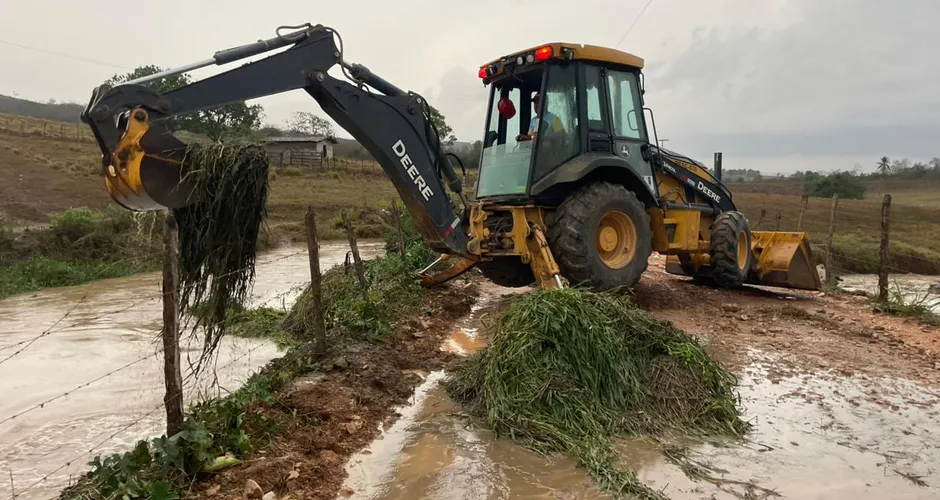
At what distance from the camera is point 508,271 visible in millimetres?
8219

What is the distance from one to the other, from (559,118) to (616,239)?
1554 mm

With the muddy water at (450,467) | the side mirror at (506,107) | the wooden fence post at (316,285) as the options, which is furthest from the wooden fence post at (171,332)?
the side mirror at (506,107)

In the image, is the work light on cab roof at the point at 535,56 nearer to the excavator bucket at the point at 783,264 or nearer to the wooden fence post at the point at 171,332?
the excavator bucket at the point at 783,264

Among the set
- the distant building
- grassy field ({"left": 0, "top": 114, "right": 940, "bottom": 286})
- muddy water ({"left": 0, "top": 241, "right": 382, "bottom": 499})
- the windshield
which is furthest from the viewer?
the distant building

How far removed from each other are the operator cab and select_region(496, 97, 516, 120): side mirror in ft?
0.04

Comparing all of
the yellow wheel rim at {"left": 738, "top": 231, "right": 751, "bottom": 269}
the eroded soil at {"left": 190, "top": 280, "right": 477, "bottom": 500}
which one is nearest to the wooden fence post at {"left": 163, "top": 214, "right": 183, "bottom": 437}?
the eroded soil at {"left": 190, "top": 280, "right": 477, "bottom": 500}

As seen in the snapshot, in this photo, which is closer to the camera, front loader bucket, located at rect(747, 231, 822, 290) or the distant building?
front loader bucket, located at rect(747, 231, 822, 290)

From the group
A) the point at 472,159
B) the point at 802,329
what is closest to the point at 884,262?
the point at 802,329

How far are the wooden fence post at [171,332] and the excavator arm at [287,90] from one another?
2.14 feet

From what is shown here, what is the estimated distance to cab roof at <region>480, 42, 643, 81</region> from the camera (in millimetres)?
6949

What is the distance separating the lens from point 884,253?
8727 millimetres

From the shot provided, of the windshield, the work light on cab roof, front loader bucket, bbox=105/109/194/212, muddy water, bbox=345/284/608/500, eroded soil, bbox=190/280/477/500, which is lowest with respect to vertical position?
muddy water, bbox=345/284/608/500

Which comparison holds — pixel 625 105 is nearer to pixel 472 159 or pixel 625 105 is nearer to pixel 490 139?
pixel 490 139

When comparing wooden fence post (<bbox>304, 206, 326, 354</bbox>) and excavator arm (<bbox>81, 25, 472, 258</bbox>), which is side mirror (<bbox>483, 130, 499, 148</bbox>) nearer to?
excavator arm (<bbox>81, 25, 472, 258</bbox>)
